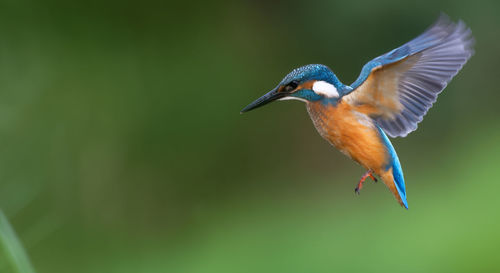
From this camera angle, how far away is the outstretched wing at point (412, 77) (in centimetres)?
50

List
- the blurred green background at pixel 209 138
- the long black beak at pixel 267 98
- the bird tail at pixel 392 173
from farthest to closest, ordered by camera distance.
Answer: the blurred green background at pixel 209 138 < the bird tail at pixel 392 173 < the long black beak at pixel 267 98

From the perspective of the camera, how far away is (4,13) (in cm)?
291

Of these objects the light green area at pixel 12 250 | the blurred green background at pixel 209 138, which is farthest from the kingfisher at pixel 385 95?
the blurred green background at pixel 209 138

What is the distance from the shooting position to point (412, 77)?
0.55 m

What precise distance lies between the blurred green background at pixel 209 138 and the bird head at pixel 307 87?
1.98m

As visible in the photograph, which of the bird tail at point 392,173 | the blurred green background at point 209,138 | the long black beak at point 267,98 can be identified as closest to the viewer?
the long black beak at point 267,98

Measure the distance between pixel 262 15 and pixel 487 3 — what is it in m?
1.13

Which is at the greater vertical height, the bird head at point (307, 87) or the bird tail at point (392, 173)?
the bird head at point (307, 87)

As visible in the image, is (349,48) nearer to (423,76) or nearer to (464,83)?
(464,83)

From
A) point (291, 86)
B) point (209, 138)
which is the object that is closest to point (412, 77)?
point (291, 86)

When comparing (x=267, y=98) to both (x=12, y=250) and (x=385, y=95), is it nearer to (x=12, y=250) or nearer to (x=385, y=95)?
(x=385, y=95)

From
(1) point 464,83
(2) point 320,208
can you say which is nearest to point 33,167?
(2) point 320,208

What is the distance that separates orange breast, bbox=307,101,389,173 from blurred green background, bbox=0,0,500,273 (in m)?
1.94

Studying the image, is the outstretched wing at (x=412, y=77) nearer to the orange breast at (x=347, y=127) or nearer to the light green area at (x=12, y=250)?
the orange breast at (x=347, y=127)
